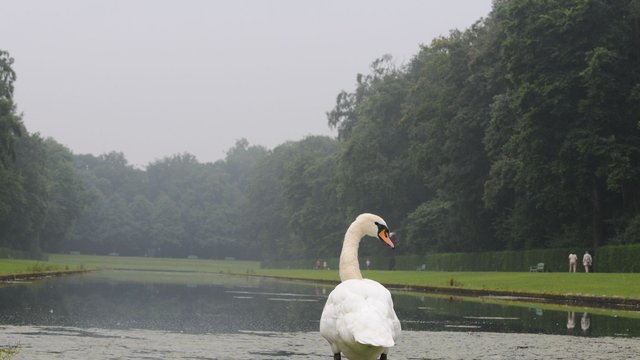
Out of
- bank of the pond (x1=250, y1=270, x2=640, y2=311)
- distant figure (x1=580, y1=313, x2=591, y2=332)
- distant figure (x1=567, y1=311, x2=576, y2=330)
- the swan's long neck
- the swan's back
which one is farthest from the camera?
bank of the pond (x1=250, y1=270, x2=640, y2=311)

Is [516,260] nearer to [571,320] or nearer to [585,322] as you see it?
[571,320]

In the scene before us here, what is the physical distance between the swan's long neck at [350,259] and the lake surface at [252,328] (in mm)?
3311

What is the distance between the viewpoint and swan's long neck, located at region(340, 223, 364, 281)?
9930 mm

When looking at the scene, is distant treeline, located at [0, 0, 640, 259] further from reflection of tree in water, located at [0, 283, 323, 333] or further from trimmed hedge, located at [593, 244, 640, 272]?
reflection of tree in water, located at [0, 283, 323, 333]

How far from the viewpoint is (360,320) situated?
823cm

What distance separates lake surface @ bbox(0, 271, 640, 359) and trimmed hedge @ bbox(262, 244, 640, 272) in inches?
651

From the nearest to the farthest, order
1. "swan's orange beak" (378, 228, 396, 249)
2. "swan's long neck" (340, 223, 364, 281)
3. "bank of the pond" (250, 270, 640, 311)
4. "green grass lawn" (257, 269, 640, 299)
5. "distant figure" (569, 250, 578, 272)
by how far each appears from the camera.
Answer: "swan's long neck" (340, 223, 364, 281) → "swan's orange beak" (378, 228, 396, 249) → "bank of the pond" (250, 270, 640, 311) → "green grass lawn" (257, 269, 640, 299) → "distant figure" (569, 250, 578, 272)

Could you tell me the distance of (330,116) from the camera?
106875mm

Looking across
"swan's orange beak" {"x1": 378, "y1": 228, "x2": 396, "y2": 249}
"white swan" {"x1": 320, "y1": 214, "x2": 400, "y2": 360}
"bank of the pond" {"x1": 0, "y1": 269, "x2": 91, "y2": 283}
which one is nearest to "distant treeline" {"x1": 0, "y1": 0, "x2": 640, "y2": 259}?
"bank of the pond" {"x1": 0, "y1": 269, "x2": 91, "y2": 283}

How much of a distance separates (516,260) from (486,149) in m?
6.91

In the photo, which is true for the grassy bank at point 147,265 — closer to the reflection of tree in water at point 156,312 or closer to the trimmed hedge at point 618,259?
the trimmed hedge at point 618,259

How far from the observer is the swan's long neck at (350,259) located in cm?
993

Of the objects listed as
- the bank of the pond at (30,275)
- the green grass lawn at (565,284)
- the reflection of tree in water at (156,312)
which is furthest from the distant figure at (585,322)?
the bank of the pond at (30,275)

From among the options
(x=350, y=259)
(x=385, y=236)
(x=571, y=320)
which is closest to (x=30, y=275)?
(x=571, y=320)
